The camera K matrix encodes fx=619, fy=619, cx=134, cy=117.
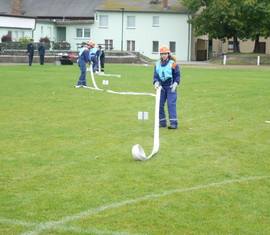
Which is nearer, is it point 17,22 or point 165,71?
point 165,71

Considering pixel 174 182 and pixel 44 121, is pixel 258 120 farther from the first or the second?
pixel 174 182

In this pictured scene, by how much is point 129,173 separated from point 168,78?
4855 millimetres

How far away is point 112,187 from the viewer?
26.9 feet

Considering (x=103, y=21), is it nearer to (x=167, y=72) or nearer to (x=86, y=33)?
(x=86, y=33)

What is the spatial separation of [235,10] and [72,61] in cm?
1998

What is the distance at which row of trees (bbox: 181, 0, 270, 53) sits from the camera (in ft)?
210

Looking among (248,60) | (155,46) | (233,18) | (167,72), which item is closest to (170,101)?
(167,72)

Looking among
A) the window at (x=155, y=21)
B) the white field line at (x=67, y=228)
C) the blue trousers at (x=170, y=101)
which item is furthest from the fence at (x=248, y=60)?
the white field line at (x=67, y=228)

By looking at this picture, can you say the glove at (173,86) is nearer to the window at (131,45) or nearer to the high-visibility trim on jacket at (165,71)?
the high-visibility trim on jacket at (165,71)

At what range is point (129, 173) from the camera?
9.05m

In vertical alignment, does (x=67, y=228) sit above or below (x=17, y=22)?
below

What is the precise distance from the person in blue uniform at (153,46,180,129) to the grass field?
48 cm

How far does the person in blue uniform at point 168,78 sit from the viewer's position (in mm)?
13414

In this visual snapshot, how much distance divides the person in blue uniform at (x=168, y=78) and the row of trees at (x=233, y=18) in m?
51.1
